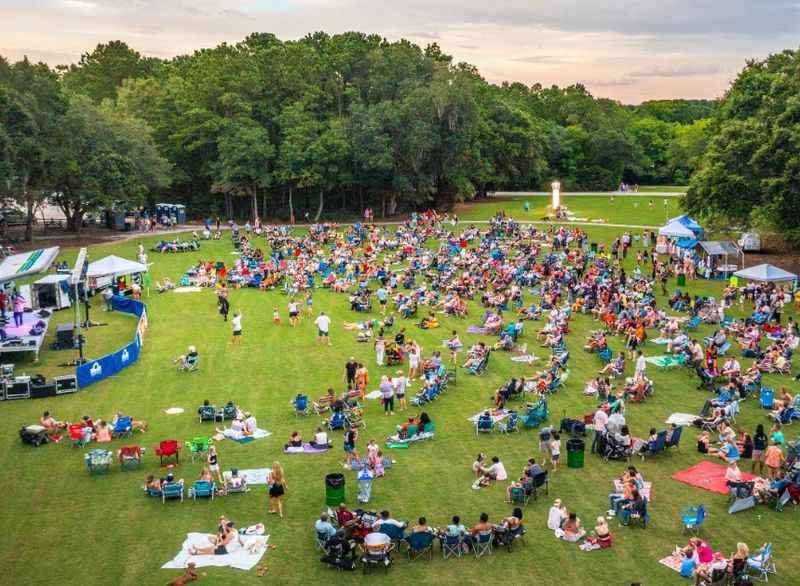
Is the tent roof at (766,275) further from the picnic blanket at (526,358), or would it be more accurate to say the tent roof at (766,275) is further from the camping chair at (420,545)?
the camping chair at (420,545)

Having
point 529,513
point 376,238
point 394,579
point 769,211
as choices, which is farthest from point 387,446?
point 376,238

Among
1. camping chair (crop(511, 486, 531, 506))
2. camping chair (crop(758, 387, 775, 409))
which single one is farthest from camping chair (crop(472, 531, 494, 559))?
camping chair (crop(758, 387, 775, 409))

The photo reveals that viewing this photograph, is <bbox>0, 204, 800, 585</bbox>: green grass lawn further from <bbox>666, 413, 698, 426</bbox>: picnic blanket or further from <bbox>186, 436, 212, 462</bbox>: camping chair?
<bbox>186, 436, 212, 462</bbox>: camping chair

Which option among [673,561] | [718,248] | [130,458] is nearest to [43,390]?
[130,458]

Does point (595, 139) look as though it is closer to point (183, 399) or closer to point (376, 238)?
point (376, 238)

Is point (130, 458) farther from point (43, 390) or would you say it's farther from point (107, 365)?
point (107, 365)

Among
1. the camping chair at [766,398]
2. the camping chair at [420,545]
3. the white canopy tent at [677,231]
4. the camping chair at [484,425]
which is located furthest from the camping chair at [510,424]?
the white canopy tent at [677,231]
